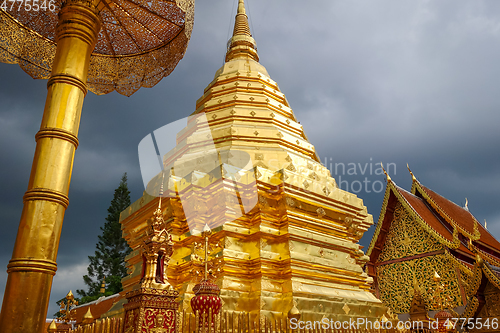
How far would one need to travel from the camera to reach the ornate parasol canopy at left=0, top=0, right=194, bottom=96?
14.8ft

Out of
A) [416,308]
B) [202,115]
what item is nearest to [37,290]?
[202,115]

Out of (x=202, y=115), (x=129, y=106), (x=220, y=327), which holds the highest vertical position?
(x=129, y=106)

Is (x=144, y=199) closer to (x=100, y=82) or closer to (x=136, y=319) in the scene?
(x=100, y=82)

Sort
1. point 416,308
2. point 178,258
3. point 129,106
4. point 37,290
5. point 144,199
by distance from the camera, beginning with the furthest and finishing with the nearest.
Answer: point 129,106
point 416,308
point 144,199
point 178,258
point 37,290

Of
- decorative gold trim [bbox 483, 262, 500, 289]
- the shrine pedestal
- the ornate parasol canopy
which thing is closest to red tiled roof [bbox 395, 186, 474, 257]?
decorative gold trim [bbox 483, 262, 500, 289]

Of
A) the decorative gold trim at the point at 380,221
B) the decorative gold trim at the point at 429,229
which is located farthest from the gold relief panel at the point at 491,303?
the decorative gold trim at the point at 380,221

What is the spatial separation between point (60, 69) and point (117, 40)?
1772 millimetres

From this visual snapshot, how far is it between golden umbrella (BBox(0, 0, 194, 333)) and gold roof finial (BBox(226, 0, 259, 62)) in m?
6.03

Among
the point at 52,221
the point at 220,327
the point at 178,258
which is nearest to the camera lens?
the point at 52,221

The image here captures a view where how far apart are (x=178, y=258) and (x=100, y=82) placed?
293cm

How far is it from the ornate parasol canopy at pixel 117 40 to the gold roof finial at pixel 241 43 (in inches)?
235

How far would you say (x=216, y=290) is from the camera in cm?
396

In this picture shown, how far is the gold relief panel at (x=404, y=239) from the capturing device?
9938mm

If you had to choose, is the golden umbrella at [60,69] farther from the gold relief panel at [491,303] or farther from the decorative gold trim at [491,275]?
the gold relief panel at [491,303]
